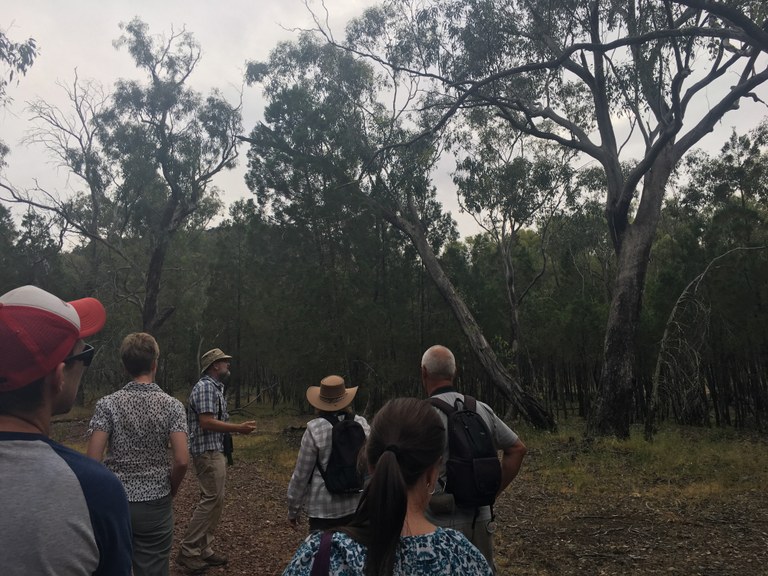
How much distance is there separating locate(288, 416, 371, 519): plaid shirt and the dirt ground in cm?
203

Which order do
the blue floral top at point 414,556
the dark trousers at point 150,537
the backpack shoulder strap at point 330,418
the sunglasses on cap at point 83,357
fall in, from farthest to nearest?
the backpack shoulder strap at point 330,418, the dark trousers at point 150,537, the sunglasses on cap at point 83,357, the blue floral top at point 414,556

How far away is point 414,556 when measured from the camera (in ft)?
4.16

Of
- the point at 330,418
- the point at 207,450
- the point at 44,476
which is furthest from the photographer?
the point at 207,450

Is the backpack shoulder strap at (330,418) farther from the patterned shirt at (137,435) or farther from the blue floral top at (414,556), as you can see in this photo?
the blue floral top at (414,556)

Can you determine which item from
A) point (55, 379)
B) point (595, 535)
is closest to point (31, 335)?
point (55, 379)

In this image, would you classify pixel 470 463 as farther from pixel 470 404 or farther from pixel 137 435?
pixel 137 435

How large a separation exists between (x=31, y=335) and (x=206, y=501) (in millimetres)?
3732

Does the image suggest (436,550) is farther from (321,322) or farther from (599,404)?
(321,322)

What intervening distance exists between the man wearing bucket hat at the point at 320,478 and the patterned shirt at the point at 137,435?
2.35 ft

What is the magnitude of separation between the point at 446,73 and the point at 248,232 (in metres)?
11.1

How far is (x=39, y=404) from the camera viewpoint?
1.21 meters

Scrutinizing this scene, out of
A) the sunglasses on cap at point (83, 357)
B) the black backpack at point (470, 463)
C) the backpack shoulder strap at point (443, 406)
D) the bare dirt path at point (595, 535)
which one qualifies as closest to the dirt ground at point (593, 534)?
the bare dirt path at point (595, 535)

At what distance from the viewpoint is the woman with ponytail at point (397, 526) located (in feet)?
3.91

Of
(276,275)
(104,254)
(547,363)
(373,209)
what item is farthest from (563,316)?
(104,254)
